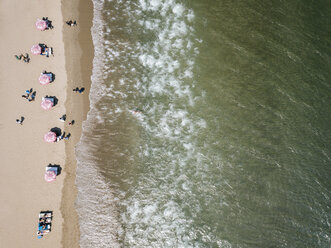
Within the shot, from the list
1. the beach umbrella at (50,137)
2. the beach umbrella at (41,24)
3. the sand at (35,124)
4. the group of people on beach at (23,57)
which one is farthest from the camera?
the beach umbrella at (41,24)

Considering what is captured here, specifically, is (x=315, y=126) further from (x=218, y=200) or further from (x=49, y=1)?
(x=49, y=1)

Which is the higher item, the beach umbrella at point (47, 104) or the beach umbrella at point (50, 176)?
the beach umbrella at point (47, 104)

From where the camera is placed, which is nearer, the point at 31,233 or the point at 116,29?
the point at 31,233

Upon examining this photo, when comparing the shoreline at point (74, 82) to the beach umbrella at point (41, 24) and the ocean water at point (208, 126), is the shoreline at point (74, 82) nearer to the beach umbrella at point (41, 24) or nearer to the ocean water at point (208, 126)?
the ocean water at point (208, 126)

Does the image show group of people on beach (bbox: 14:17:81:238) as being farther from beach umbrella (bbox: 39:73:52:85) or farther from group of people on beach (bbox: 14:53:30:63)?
beach umbrella (bbox: 39:73:52:85)

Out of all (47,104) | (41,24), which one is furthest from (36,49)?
(47,104)

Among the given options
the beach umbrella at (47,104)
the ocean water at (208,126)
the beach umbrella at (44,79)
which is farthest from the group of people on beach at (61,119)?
the ocean water at (208,126)

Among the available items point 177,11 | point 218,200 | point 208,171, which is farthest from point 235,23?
point 218,200

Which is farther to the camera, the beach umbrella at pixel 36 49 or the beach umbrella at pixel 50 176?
the beach umbrella at pixel 36 49
